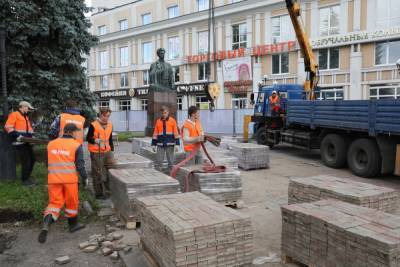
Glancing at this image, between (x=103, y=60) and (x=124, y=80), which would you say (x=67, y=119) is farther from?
(x=103, y=60)

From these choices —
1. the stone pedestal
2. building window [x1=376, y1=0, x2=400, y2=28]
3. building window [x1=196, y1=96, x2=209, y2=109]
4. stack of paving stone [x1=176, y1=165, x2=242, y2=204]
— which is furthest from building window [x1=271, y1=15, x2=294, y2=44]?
stack of paving stone [x1=176, y1=165, x2=242, y2=204]

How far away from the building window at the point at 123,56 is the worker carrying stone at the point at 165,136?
34611 mm

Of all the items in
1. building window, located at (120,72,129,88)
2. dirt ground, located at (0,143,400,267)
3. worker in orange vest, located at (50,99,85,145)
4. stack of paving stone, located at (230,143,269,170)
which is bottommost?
dirt ground, located at (0,143,400,267)

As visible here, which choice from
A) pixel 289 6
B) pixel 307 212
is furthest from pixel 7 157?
pixel 289 6

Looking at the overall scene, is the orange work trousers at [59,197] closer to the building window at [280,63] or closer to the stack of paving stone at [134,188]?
the stack of paving stone at [134,188]

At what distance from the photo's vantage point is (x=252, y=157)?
11.0 meters

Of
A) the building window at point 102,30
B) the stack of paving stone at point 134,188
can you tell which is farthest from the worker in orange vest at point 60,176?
the building window at point 102,30

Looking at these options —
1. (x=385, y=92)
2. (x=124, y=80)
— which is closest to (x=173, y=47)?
(x=124, y=80)

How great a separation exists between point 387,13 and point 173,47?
19780 mm

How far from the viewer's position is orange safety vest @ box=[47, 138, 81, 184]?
205 inches

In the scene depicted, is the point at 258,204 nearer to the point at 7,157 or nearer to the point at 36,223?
the point at 36,223

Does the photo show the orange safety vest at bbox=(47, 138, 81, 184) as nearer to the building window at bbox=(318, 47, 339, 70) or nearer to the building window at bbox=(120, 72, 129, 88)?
the building window at bbox=(318, 47, 339, 70)

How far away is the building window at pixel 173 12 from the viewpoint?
36.8m

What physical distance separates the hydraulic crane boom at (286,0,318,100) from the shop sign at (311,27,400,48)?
11741 mm
